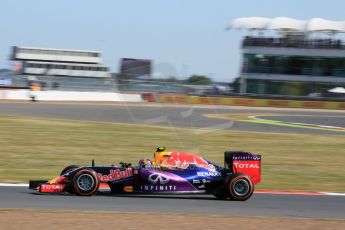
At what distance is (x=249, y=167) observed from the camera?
397 inches

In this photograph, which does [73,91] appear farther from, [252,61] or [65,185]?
[65,185]

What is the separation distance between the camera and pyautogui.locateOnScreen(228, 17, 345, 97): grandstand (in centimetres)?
6066

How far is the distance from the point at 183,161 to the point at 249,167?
105cm

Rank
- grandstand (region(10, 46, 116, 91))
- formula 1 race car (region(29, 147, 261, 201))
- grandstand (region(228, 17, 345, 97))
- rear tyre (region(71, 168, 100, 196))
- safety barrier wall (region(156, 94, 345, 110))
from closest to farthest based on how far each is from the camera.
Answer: rear tyre (region(71, 168, 100, 196)) → formula 1 race car (region(29, 147, 261, 201)) → safety barrier wall (region(156, 94, 345, 110)) → grandstand (region(228, 17, 345, 97)) → grandstand (region(10, 46, 116, 91))

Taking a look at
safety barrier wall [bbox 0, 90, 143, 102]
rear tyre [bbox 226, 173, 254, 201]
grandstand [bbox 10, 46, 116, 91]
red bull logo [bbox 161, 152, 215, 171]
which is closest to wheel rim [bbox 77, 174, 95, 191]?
red bull logo [bbox 161, 152, 215, 171]

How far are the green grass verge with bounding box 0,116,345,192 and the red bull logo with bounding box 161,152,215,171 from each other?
66 centimetres

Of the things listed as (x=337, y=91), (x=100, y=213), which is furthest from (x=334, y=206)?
(x=337, y=91)

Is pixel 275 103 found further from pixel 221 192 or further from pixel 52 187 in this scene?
pixel 52 187

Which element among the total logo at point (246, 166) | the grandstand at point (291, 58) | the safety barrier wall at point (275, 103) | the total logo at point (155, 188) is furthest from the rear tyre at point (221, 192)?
the grandstand at point (291, 58)

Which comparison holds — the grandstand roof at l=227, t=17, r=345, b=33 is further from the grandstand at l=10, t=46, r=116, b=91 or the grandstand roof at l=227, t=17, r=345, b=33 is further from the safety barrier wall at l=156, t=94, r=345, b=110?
the grandstand at l=10, t=46, r=116, b=91

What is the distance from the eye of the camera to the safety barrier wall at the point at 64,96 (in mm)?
46466

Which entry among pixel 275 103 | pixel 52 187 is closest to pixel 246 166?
pixel 52 187

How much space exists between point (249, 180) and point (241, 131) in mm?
15367

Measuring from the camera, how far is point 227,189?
9758 mm
